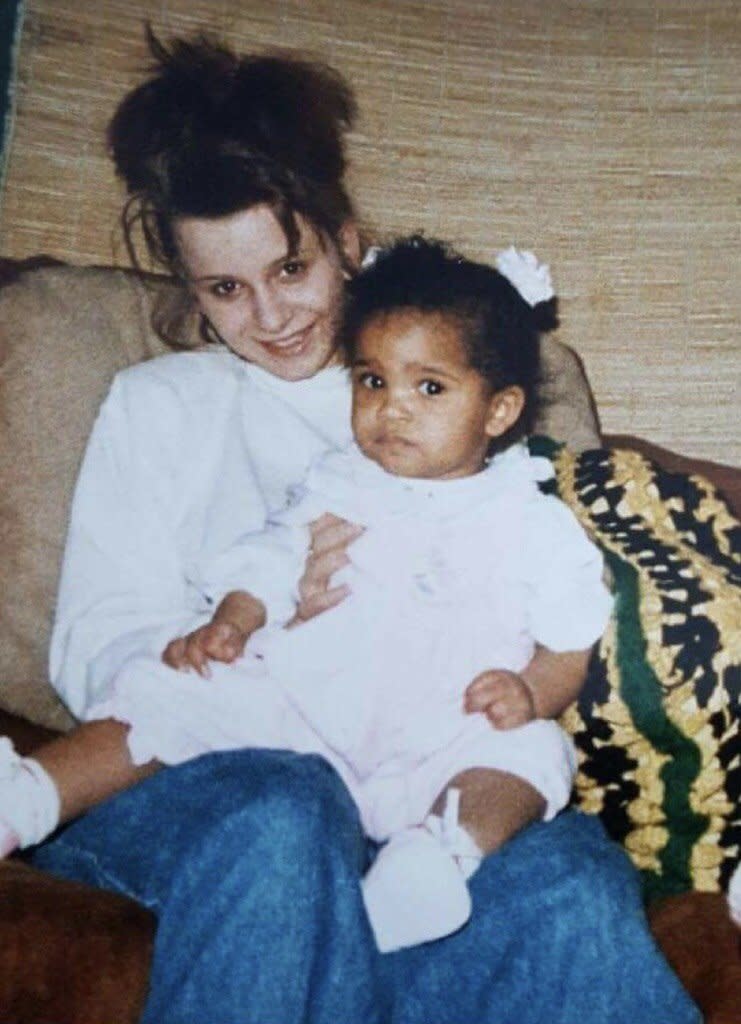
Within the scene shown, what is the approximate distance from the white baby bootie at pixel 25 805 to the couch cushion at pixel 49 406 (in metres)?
0.14

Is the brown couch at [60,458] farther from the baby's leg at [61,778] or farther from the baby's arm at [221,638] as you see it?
the baby's arm at [221,638]

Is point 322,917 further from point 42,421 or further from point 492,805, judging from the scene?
point 42,421

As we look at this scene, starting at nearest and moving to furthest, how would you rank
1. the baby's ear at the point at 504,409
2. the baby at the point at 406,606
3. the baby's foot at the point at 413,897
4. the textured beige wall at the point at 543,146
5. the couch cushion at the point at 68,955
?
the couch cushion at the point at 68,955, the baby's foot at the point at 413,897, the baby at the point at 406,606, the baby's ear at the point at 504,409, the textured beige wall at the point at 543,146

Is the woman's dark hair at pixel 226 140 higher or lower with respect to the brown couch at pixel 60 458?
higher

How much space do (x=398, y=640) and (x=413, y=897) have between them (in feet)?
0.80

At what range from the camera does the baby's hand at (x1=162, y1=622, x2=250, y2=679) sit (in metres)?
1.05

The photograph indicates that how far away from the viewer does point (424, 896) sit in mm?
886

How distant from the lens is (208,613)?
1.11m

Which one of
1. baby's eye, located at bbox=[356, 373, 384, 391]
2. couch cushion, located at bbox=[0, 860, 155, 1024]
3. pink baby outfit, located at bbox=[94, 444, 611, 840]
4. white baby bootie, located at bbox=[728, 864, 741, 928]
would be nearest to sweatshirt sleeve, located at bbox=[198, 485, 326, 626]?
pink baby outfit, located at bbox=[94, 444, 611, 840]

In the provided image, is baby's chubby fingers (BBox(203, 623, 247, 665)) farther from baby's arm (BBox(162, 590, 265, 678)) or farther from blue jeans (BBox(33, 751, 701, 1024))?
blue jeans (BBox(33, 751, 701, 1024))

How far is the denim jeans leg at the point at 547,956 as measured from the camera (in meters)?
0.86

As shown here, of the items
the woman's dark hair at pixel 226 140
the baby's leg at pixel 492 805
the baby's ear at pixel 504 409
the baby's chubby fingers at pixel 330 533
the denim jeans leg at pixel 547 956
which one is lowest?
the denim jeans leg at pixel 547 956

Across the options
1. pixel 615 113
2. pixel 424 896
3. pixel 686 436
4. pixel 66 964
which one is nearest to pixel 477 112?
pixel 615 113

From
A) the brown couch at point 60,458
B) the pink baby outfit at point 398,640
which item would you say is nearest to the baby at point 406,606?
the pink baby outfit at point 398,640
